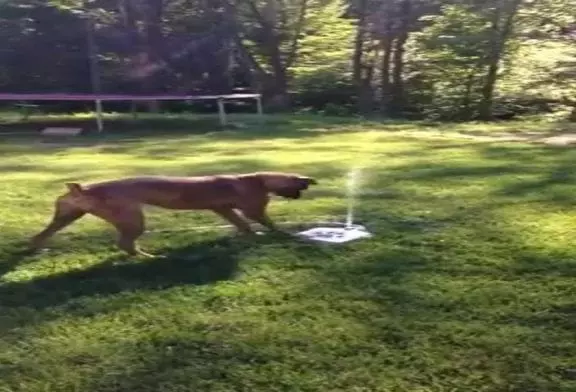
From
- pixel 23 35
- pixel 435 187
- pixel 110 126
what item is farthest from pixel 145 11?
pixel 435 187

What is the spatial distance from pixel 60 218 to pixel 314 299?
1.36 m

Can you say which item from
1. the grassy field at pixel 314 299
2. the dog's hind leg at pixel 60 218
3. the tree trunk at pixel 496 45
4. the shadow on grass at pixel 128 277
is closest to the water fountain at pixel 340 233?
the grassy field at pixel 314 299

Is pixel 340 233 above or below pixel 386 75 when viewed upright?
above

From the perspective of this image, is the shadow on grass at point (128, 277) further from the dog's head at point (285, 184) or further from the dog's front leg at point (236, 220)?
the dog's head at point (285, 184)

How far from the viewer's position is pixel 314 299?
3.81 m

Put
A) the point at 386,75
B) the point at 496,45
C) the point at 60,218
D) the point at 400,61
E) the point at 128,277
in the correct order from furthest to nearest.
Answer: the point at 400,61 → the point at 386,75 → the point at 496,45 → the point at 60,218 → the point at 128,277

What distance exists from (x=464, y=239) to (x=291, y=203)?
141cm

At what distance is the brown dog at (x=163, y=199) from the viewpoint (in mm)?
4461

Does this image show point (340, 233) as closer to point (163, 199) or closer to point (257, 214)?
point (257, 214)

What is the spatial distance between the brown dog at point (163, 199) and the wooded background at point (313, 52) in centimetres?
1216

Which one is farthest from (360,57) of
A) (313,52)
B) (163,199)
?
(163,199)

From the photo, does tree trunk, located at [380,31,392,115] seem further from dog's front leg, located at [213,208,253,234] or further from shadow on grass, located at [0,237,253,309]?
shadow on grass, located at [0,237,253,309]

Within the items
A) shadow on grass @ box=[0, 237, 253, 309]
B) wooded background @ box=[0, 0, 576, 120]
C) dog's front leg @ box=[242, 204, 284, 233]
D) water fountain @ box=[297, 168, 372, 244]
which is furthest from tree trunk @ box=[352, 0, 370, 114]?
shadow on grass @ box=[0, 237, 253, 309]

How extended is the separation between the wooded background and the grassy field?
10.5 m
